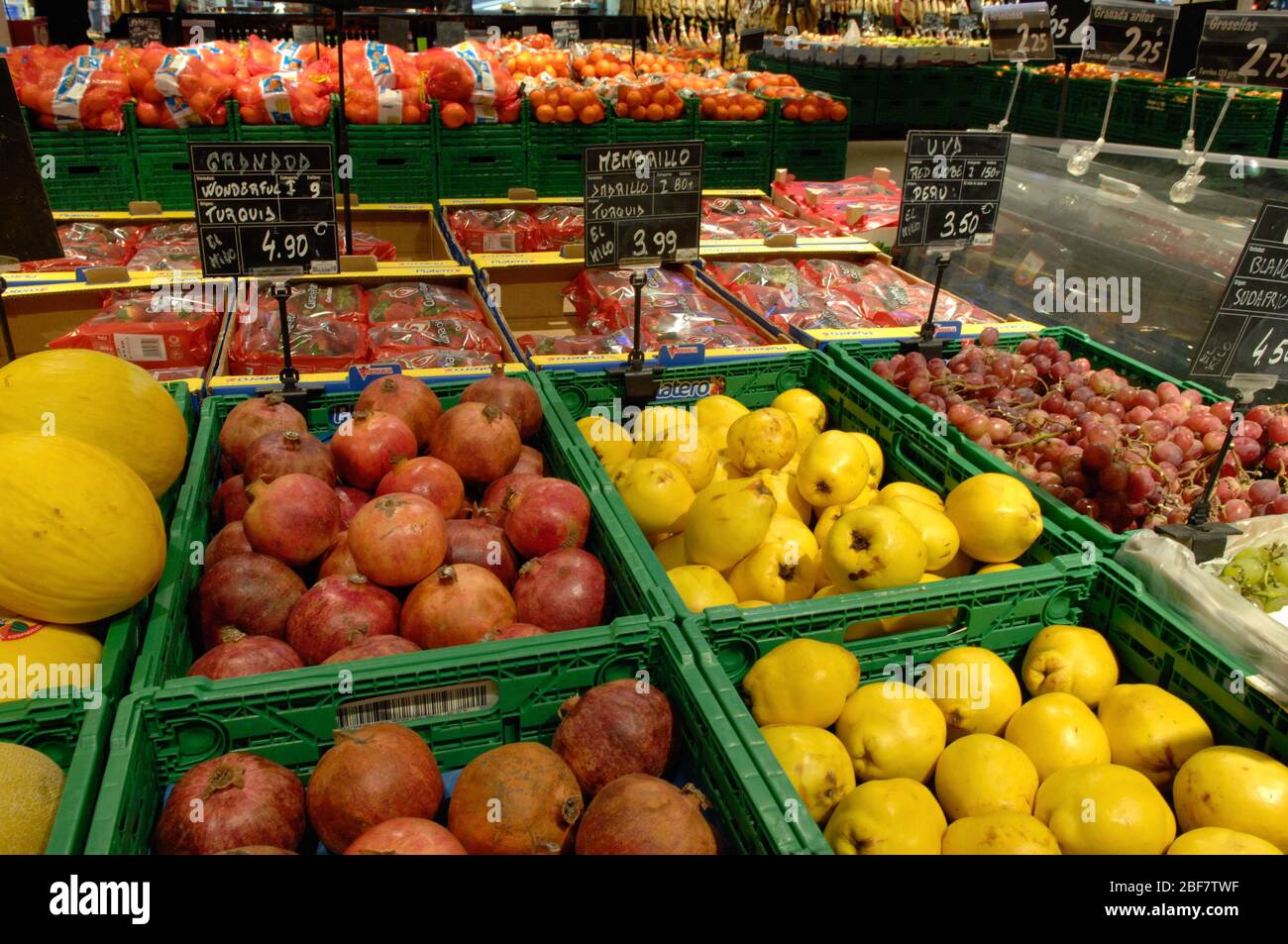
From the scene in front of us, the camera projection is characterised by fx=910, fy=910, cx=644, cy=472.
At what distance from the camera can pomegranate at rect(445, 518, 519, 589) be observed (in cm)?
170

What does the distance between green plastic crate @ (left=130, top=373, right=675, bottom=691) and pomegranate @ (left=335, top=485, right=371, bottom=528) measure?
0.88 feet

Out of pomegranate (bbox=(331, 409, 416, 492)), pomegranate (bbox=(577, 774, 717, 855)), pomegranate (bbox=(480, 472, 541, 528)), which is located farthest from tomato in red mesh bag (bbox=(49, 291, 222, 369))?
pomegranate (bbox=(577, 774, 717, 855))

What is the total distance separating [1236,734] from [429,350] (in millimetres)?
2247

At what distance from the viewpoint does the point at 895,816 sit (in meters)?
1.27

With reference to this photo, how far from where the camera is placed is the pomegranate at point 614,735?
127 centimetres

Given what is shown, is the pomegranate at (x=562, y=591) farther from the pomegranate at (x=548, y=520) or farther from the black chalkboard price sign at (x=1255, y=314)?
the black chalkboard price sign at (x=1255, y=314)

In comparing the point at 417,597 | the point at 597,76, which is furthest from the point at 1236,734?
the point at 597,76

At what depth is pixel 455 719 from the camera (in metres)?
1.38

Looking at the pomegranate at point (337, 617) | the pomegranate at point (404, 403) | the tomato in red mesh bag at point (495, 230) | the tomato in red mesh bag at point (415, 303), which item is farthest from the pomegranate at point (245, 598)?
the tomato in red mesh bag at point (495, 230)

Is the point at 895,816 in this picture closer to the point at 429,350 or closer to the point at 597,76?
the point at 429,350

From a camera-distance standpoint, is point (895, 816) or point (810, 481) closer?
point (895, 816)

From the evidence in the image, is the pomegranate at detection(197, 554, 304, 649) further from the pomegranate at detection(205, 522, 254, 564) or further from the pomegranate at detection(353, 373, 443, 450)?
the pomegranate at detection(353, 373, 443, 450)

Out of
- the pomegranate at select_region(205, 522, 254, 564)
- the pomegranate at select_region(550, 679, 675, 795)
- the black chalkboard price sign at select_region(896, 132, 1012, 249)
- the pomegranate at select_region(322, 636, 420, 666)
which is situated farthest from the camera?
the black chalkboard price sign at select_region(896, 132, 1012, 249)
